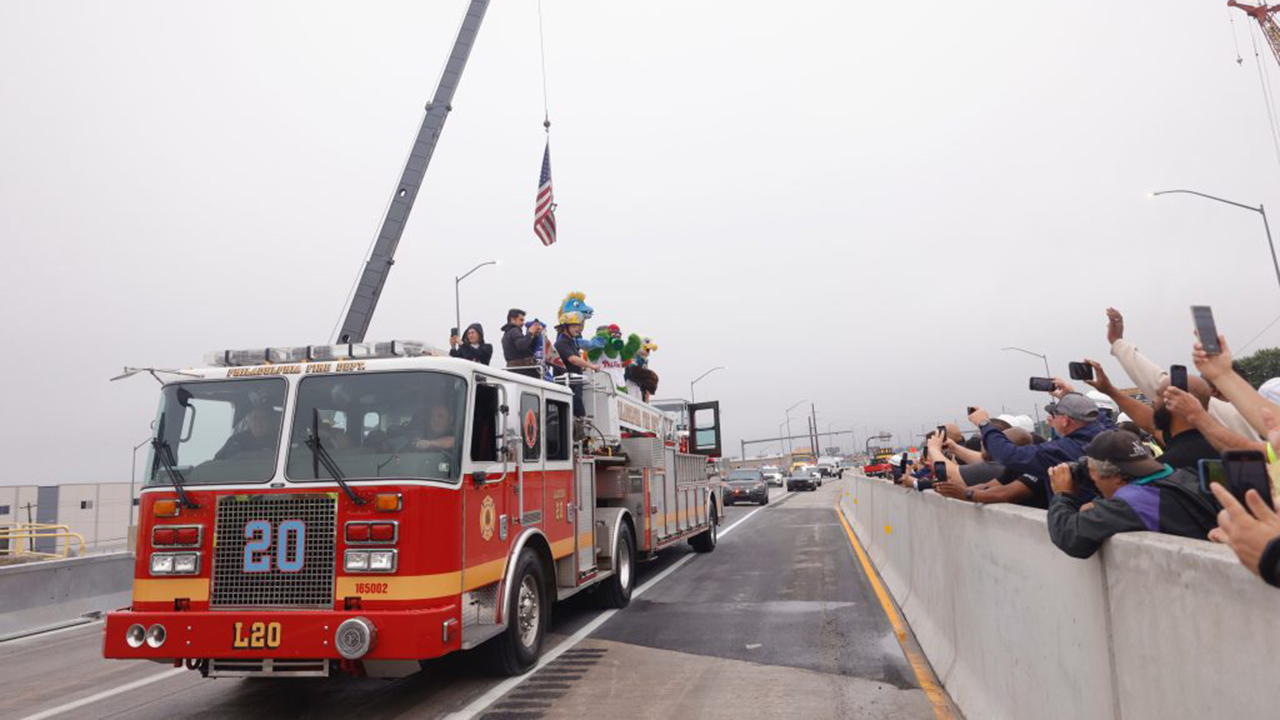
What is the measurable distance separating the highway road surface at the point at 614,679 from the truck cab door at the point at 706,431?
Result: 678 cm

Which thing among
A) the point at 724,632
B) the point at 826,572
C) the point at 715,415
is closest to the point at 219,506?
the point at 724,632

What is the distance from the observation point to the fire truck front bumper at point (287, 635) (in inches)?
212

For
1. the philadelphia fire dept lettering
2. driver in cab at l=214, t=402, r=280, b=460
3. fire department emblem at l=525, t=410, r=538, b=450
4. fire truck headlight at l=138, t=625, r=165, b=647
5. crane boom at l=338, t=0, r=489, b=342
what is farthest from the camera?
crane boom at l=338, t=0, r=489, b=342

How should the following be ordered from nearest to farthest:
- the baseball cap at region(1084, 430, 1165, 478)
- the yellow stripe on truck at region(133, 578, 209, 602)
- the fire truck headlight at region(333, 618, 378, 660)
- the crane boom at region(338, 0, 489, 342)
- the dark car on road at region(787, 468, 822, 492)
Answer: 1. the baseball cap at region(1084, 430, 1165, 478)
2. the fire truck headlight at region(333, 618, 378, 660)
3. the yellow stripe on truck at region(133, 578, 209, 602)
4. the crane boom at region(338, 0, 489, 342)
5. the dark car on road at region(787, 468, 822, 492)

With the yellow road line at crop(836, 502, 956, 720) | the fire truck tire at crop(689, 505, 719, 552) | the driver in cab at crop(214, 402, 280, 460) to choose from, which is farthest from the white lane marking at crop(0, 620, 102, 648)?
the fire truck tire at crop(689, 505, 719, 552)

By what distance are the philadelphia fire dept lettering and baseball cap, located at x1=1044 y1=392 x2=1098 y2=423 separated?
17.6ft

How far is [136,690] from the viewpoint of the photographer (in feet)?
22.3

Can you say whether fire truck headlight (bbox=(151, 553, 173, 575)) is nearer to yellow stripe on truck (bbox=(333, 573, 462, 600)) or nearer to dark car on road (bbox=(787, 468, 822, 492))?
yellow stripe on truck (bbox=(333, 573, 462, 600))

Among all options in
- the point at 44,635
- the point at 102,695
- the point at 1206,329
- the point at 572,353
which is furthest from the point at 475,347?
the point at 1206,329

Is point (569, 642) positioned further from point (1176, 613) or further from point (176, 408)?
point (1176, 613)

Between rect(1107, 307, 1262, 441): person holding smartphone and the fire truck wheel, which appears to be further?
the fire truck wheel

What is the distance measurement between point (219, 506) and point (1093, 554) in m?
5.49

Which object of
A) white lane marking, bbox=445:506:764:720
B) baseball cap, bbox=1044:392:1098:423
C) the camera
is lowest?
white lane marking, bbox=445:506:764:720

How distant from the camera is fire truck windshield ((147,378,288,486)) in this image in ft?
19.8
